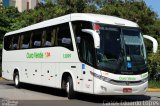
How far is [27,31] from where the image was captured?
78.2 ft

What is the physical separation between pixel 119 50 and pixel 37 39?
638 cm

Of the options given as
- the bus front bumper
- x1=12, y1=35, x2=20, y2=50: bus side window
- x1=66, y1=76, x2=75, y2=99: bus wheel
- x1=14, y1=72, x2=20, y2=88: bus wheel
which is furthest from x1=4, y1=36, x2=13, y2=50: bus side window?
the bus front bumper

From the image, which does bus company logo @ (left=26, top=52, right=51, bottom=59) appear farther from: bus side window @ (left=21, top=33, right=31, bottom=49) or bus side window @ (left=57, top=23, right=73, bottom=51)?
bus side window @ (left=57, top=23, right=73, bottom=51)

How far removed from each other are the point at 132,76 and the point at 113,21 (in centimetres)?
230

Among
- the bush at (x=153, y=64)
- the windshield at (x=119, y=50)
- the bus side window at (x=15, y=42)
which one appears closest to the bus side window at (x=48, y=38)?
the windshield at (x=119, y=50)

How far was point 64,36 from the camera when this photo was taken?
1898 cm

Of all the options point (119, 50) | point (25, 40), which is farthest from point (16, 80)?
point (119, 50)

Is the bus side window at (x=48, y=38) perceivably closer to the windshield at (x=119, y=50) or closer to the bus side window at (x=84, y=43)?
the bus side window at (x=84, y=43)

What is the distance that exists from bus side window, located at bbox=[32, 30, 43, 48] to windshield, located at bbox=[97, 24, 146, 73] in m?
5.45

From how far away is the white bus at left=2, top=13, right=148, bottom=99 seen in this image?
54.3ft

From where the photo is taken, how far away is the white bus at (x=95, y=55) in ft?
54.3

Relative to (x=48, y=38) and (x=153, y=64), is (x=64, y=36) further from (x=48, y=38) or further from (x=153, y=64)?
(x=153, y=64)

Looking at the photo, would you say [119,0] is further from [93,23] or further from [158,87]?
[93,23]

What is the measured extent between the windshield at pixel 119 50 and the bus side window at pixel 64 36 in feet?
6.32
